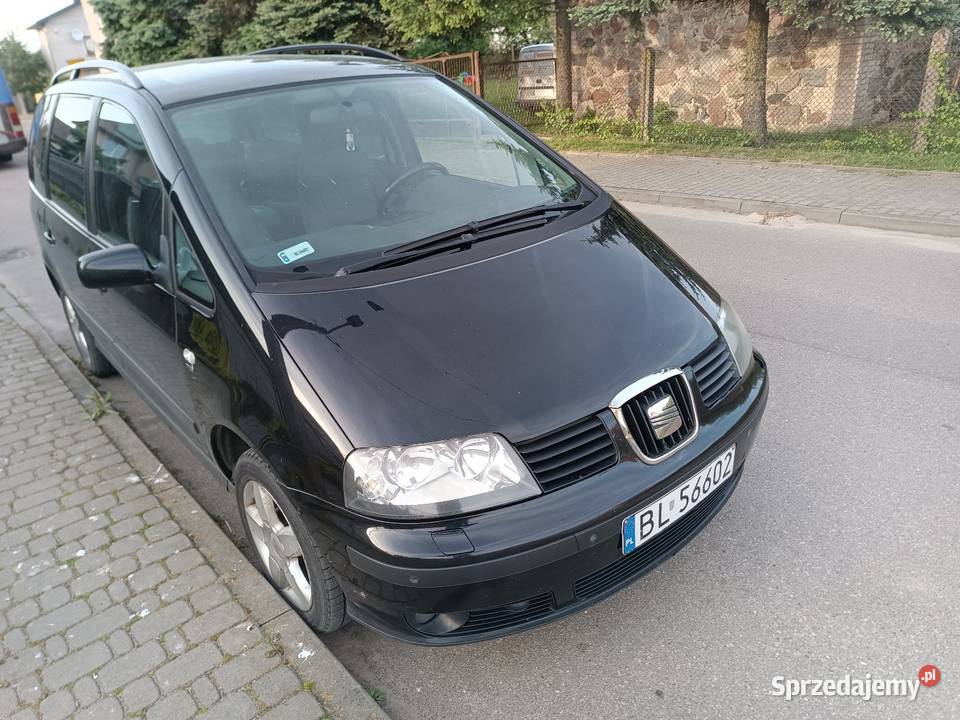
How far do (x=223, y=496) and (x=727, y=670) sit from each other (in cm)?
245

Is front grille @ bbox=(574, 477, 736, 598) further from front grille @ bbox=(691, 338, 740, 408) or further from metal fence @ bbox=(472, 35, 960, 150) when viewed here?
metal fence @ bbox=(472, 35, 960, 150)

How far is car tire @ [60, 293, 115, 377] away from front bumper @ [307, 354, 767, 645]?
3.27 metres

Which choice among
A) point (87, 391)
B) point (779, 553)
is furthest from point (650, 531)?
point (87, 391)

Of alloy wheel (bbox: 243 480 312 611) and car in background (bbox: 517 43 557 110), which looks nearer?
alloy wheel (bbox: 243 480 312 611)

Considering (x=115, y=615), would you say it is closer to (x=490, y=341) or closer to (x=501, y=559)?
(x=501, y=559)

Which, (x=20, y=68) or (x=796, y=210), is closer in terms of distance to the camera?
(x=796, y=210)

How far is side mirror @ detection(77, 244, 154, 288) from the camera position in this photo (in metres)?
2.72

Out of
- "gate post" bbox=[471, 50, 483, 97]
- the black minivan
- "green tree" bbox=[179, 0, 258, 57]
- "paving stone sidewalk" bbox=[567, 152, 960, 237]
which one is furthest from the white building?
the black minivan

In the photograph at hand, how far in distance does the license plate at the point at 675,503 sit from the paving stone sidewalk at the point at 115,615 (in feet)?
3.49

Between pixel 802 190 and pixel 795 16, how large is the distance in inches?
130

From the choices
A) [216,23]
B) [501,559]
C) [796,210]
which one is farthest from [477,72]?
[501,559]

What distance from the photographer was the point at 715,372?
2.41 m

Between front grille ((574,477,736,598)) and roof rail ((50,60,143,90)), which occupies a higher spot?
roof rail ((50,60,143,90))

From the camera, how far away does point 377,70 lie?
345 centimetres
